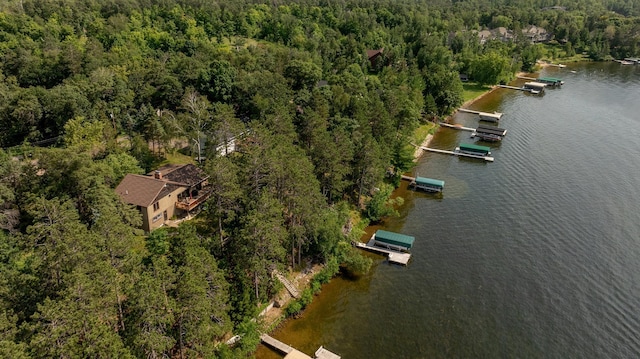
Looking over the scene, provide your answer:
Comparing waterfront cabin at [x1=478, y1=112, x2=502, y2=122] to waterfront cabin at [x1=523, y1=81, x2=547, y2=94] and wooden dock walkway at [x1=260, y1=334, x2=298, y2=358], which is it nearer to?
waterfront cabin at [x1=523, y1=81, x2=547, y2=94]

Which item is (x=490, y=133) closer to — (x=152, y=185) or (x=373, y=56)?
(x=373, y=56)

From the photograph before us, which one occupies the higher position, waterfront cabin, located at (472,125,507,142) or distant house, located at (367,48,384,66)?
distant house, located at (367,48,384,66)

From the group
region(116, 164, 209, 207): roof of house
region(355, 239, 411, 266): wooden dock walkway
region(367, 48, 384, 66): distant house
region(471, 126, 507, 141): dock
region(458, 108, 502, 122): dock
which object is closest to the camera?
region(116, 164, 209, 207): roof of house

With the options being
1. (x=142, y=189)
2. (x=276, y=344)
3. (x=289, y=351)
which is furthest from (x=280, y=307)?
(x=142, y=189)

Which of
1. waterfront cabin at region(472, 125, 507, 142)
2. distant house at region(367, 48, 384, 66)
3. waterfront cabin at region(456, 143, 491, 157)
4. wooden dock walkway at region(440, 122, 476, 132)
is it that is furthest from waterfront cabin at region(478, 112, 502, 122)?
distant house at region(367, 48, 384, 66)

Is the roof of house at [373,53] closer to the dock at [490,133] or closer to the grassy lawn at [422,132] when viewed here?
the grassy lawn at [422,132]

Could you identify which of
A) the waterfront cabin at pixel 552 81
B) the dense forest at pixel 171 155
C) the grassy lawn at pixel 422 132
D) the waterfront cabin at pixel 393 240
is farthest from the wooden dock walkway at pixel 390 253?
the waterfront cabin at pixel 552 81

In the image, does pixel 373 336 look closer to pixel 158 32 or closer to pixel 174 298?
pixel 174 298
